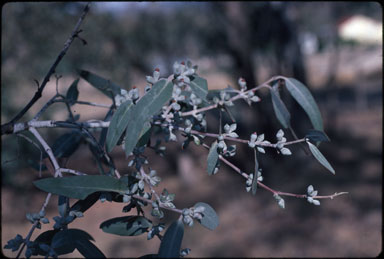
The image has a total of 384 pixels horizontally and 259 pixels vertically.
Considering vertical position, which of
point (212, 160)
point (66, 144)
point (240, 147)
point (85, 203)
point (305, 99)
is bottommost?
point (85, 203)

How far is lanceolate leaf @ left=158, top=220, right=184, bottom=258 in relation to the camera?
0.79 meters

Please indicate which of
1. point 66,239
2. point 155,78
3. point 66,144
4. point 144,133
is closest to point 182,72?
point 155,78

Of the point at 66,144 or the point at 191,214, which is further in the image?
the point at 66,144

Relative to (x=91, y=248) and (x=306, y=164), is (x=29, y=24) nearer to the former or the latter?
(x=91, y=248)

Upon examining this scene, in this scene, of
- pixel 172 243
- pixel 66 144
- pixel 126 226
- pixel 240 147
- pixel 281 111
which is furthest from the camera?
pixel 240 147

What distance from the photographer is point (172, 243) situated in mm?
813

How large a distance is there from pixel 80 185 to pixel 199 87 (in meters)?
0.43

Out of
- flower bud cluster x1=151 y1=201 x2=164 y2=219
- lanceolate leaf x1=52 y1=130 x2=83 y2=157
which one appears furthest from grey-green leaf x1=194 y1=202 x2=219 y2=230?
lanceolate leaf x1=52 y1=130 x2=83 y2=157

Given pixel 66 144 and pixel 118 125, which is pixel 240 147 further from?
pixel 118 125

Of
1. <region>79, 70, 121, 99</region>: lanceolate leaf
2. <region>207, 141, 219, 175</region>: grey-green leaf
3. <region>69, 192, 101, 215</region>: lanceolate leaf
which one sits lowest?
<region>69, 192, 101, 215</region>: lanceolate leaf

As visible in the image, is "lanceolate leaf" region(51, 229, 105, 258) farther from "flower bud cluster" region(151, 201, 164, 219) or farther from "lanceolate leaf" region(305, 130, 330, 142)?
"lanceolate leaf" region(305, 130, 330, 142)

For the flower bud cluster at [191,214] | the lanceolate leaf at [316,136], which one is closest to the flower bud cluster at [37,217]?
the flower bud cluster at [191,214]

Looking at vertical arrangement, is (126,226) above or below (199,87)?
below

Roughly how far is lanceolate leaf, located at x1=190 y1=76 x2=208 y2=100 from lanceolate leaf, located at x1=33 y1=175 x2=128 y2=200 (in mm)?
340
